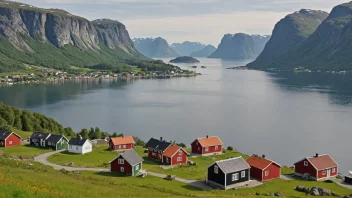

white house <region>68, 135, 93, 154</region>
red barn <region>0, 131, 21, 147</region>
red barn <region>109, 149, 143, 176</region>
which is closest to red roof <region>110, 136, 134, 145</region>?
white house <region>68, 135, 93, 154</region>

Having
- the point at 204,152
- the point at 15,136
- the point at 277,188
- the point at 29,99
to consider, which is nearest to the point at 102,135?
the point at 15,136

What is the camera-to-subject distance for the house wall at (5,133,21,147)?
64125 millimetres

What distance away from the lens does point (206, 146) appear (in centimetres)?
6412

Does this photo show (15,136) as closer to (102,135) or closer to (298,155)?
(102,135)

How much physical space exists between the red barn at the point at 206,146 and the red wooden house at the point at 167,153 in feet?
21.7

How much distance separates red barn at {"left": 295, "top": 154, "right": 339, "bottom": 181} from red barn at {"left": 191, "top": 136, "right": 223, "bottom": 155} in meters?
14.4

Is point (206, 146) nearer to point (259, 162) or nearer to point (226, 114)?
point (259, 162)

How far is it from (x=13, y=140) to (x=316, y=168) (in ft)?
150

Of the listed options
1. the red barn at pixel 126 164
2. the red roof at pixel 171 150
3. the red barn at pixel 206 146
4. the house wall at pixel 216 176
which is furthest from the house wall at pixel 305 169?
the red barn at pixel 126 164

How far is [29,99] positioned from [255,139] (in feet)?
313

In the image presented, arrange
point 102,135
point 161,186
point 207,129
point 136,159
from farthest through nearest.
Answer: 1. point 207,129
2. point 102,135
3. point 136,159
4. point 161,186

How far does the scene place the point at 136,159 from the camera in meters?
50.7

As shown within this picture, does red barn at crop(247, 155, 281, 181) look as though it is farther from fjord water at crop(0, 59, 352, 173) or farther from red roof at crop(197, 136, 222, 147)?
fjord water at crop(0, 59, 352, 173)

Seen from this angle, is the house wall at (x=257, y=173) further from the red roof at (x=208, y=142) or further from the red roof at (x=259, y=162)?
the red roof at (x=208, y=142)
